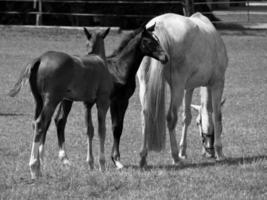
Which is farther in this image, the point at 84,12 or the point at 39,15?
the point at 84,12

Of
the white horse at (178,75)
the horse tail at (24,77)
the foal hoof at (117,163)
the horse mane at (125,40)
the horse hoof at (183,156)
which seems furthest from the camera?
the horse hoof at (183,156)

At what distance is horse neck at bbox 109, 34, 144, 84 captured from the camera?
360 inches

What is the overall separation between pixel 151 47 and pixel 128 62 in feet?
1.17

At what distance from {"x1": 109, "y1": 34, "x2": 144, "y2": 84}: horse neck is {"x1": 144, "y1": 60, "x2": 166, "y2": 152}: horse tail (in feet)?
0.96

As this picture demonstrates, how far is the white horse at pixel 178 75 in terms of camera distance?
946 cm

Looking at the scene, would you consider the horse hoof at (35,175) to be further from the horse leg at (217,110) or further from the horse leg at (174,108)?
the horse leg at (217,110)

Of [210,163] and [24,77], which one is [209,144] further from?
[24,77]

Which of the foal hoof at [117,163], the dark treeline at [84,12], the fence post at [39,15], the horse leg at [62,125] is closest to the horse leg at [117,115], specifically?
the foal hoof at [117,163]

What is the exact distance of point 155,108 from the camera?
9469mm

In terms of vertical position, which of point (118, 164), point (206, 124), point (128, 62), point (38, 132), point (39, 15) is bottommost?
point (39, 15)

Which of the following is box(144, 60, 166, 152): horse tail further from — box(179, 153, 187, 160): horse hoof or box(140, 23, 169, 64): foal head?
box(179, 153, 187, 160): horse hoof

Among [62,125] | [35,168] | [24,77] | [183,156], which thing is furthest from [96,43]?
[183,156]

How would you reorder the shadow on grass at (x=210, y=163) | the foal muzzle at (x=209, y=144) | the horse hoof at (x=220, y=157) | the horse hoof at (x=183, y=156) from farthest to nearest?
the foal muzzle at (x=209, y=144)
the horse hoof at (x=183, y=156)
the horse hoof at (x=220, y=157)
the shadow on grass at (x=210, y=163)

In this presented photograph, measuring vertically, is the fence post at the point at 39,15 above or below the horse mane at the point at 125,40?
below
